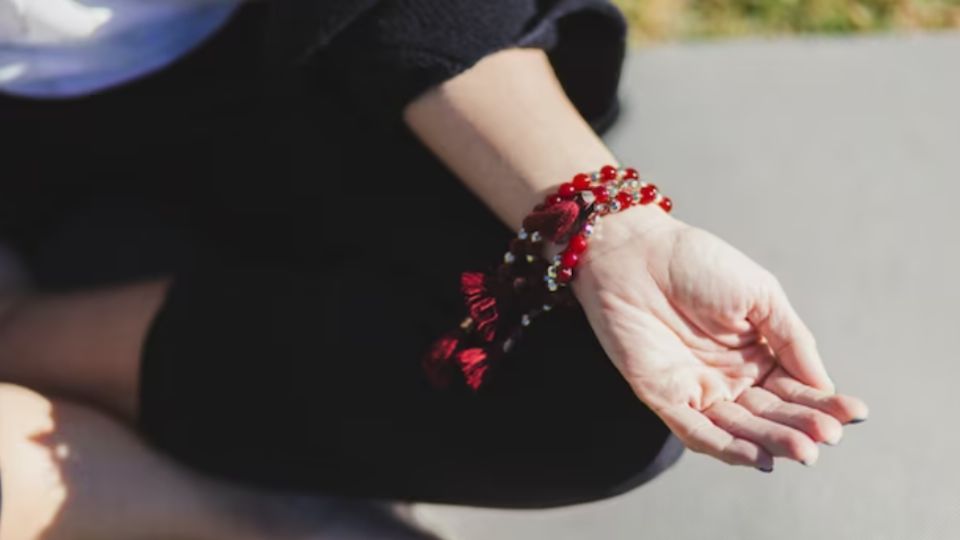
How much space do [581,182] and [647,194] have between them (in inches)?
2.0

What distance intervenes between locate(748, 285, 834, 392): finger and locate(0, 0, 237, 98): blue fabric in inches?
21.0

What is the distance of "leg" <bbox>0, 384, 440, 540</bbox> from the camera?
981 millimetres

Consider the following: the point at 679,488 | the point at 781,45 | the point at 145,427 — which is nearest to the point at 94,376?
the point at 145,427

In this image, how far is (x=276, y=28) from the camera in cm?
101

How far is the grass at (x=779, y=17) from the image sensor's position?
1821 millimetres

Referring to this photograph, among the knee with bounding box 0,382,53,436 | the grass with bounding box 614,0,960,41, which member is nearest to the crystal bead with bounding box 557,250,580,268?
the knee with bounding box 0,382,53,436

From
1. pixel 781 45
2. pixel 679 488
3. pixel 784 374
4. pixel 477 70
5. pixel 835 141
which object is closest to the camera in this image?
pixel 784 374

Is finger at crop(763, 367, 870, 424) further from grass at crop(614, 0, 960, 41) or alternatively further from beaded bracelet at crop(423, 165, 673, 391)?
grass at crop(614, 0, 960, 41)

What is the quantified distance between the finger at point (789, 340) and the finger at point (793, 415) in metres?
0.03

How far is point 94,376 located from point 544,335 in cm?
40

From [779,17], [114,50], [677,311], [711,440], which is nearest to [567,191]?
[677,311]

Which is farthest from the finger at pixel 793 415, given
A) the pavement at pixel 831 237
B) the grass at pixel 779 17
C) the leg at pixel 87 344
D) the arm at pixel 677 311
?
the grass at pixel 779 17

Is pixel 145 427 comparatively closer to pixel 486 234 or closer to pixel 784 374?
pixel 486 234

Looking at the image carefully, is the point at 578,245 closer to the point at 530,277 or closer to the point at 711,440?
the point at 530,277
